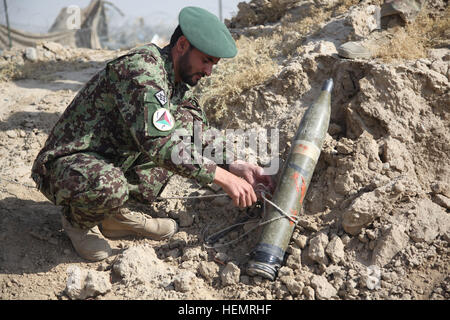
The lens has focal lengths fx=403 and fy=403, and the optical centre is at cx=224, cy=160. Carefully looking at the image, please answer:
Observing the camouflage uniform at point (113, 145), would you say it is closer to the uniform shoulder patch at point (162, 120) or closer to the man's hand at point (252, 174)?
the uniform shoulder patch at point (162, 120)

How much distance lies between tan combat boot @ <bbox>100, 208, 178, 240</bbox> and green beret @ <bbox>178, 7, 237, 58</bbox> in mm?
1386

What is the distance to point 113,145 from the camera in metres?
2.91

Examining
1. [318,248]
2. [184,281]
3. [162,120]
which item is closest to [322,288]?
[318,248]

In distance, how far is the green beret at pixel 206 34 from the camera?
8.59ft

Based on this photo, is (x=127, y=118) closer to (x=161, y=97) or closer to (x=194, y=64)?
(x=161, y=97)

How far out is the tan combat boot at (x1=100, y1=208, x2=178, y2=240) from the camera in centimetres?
316

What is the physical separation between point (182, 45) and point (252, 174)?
1.06 meters

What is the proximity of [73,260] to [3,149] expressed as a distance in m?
2.29

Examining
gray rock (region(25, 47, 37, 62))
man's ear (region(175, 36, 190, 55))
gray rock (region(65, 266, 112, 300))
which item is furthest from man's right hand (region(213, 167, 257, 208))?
gray rock (region(25, 47, 37, 62))

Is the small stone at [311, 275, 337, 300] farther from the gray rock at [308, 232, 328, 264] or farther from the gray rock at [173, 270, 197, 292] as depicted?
the gray rock at [173, 270, 197, 292]

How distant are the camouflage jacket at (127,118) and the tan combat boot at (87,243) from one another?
0.44m

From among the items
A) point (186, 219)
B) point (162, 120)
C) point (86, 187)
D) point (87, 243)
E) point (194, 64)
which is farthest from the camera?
point (186, 219)

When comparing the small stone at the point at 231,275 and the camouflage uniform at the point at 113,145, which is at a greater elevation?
the camouflage uniform at the point at 113,145

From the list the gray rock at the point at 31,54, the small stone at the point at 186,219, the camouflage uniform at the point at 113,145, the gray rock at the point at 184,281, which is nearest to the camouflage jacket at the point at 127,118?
the camouflage uniform at the point at 113,145
